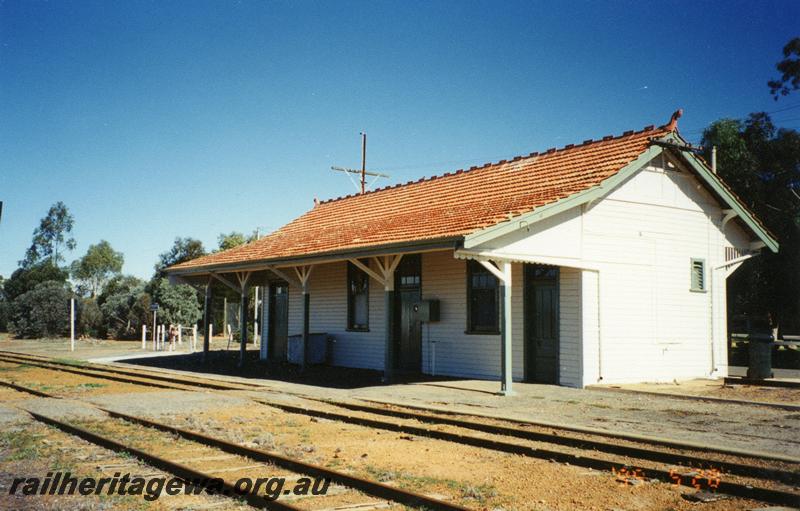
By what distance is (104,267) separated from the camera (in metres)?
93.1

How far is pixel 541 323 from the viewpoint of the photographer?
1465 cm

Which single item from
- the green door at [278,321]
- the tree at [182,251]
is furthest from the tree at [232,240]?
the green door at [278,321]

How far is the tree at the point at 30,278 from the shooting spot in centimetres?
5850

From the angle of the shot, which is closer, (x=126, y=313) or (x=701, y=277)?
(x=701, y=277)

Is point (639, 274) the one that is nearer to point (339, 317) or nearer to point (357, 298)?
point (357, 298)

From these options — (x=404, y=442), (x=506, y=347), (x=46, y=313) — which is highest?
(x=46, y=313)

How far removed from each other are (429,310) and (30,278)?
53.0m

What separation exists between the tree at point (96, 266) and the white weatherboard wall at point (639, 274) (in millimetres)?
88426

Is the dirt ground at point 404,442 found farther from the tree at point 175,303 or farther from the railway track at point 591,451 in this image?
the tree at point 175,303

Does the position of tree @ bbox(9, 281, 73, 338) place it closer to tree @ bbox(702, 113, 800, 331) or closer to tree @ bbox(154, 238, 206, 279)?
tree @ bbox(154, 238, 206, 279)

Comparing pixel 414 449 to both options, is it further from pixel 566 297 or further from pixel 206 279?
pixel 206 279

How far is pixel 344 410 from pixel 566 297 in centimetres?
549

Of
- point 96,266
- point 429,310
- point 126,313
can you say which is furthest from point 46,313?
point 96,266

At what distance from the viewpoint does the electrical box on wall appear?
16.2 metres
